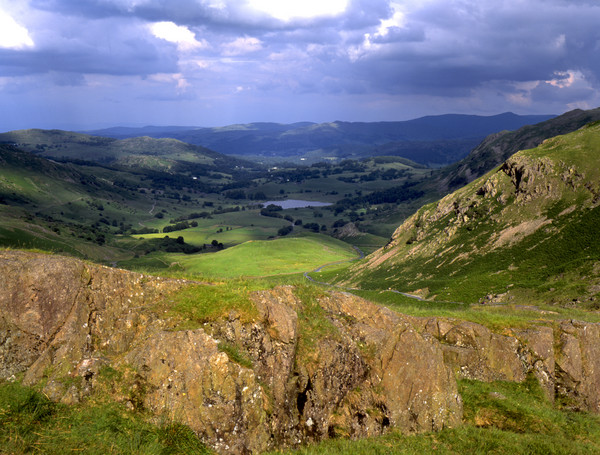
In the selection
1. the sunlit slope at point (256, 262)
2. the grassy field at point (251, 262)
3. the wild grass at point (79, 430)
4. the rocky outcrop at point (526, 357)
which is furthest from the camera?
the grassy field at point (251, 262)

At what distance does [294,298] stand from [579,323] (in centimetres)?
2209

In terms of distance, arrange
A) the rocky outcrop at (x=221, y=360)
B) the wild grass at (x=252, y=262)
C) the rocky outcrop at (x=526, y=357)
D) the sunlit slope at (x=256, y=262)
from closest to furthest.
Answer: the rocky outcrop at (x=221, y=360), the rocky outcrop at (x=526, y=357), the sunlit slope at (x=256, y=262), the wild grass at (x=252, y=262)

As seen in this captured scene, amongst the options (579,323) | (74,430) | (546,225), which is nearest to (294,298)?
(74,430)

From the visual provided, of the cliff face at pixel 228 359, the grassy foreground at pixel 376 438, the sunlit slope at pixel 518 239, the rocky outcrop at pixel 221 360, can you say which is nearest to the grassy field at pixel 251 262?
the sunlit slope at pixel 518 239

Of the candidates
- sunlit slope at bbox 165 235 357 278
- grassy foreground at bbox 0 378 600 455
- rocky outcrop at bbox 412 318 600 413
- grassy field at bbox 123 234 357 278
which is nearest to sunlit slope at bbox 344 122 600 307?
rocky outcrop at bbox 412 318 600 413

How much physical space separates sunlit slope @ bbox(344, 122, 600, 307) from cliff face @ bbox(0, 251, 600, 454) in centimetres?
4660

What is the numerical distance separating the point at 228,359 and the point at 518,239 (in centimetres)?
8363

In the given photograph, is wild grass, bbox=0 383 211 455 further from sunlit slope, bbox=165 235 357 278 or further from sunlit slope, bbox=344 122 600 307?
sunlit slope, bbox=165 235 357 278

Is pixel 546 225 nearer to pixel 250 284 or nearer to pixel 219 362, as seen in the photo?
pixel 250 284

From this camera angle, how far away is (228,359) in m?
17.5

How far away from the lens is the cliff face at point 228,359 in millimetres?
16562

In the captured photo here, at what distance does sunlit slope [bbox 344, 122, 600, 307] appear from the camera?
67.8 meters

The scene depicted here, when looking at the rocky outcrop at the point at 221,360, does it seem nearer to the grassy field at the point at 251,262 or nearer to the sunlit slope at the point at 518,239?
the sunlit slope at the point at 518,239

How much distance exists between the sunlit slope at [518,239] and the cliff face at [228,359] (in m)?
46.6
